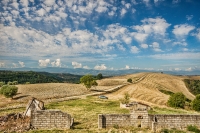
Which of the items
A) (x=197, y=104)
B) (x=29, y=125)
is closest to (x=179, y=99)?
(x=197, y=104)

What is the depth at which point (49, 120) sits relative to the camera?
A: 20.4m

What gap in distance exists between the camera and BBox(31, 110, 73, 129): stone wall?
2030 centimetres

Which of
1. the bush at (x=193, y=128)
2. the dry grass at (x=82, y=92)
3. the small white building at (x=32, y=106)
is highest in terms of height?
the small white building at (x=32, y=106)

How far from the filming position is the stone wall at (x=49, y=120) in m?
20.3

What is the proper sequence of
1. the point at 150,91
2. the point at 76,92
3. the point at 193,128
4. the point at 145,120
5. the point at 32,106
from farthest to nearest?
1. the point at 76,92
2. the point at 150,91
3. the point at 32,106
4. the point at 145,120
5. the point at 193,128

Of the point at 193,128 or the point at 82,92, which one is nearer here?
the point at 193,128

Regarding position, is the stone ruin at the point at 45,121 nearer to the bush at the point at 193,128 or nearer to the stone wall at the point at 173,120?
the stone wall at the point at 173,120

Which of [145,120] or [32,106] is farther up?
[32,106]

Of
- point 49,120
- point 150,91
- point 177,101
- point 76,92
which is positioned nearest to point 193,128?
point 49,120

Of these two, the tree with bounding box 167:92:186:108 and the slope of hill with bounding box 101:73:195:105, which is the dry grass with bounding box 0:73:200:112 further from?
the tree with bounding box 167:92:186:108

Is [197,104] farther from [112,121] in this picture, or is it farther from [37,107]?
[37,107]

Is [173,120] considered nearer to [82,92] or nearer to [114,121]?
[114,121]

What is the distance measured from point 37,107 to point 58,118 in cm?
416

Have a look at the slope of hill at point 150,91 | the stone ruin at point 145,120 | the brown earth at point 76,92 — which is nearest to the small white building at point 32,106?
the stone ruin at point 145,120
